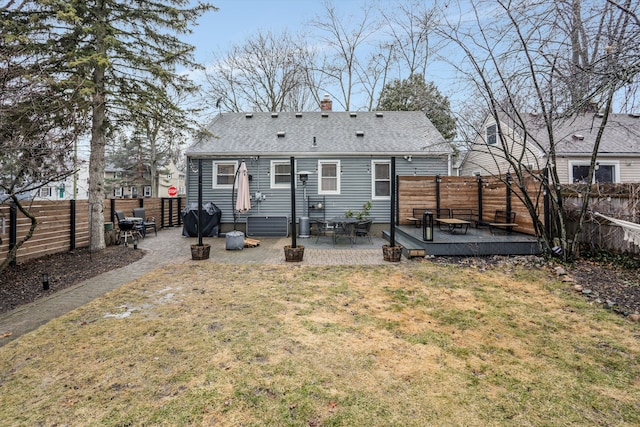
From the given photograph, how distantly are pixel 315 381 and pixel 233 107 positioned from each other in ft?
69.4

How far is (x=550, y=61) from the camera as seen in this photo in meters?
4.89

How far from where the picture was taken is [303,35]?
1991 centimetres

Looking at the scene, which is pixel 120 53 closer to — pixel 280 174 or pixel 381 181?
pixel 280 174

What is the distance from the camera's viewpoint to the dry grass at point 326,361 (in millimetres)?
2193

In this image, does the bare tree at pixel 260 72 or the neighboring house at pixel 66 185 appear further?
the bare tree at pixel 260 72

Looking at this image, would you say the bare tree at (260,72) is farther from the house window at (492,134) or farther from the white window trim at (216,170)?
the house window at (492,134)

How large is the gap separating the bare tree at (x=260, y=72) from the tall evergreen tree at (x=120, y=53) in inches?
477

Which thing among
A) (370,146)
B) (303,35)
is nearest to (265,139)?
(370,146)

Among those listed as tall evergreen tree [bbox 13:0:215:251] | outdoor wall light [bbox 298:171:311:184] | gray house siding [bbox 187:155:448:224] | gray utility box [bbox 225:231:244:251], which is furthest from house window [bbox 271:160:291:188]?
tall evergreen tree [bbox 13:0:215:251]

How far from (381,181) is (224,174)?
614 cm

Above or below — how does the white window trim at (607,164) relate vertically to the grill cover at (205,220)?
above

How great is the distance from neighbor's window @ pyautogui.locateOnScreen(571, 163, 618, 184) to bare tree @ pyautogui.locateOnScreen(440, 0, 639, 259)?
6.32 m

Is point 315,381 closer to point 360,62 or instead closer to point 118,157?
point 360,62

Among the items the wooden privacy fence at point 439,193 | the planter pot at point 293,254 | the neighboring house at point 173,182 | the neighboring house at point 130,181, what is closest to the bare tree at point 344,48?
the wooden privacy fence at point 439,193
